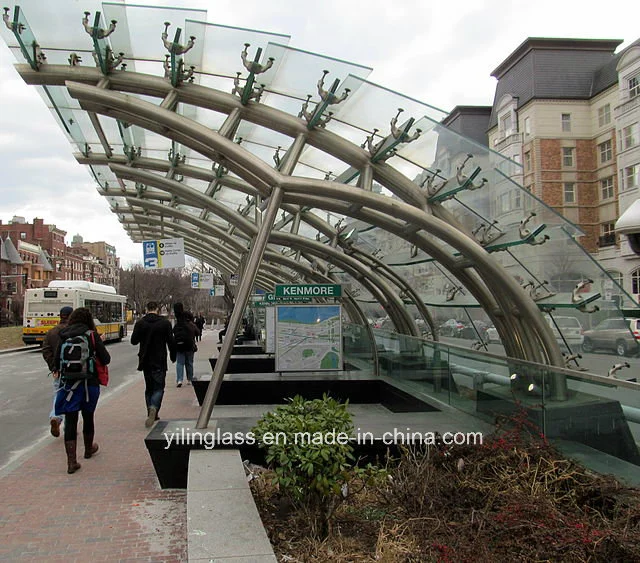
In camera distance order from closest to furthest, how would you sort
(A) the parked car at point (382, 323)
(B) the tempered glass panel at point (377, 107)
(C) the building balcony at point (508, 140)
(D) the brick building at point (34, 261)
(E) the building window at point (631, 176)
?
1. (B) the tempered glass panel at point (377, 107)
2. (A) the parked car at point (382, 323)
3. (E) the building window at point (631, 176)
4. (C) the building balcony at point (508, 140)
5. (D) the brick building at point (34, 261)

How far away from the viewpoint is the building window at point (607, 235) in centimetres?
3559

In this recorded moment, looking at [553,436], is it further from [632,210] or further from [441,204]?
[441,204]

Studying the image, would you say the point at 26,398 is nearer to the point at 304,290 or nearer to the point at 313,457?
the point at 304,290

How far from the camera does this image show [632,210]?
5.21 m

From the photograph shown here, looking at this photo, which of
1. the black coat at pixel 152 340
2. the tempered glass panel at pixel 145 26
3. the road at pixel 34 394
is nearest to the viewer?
the road at pixel 34 394

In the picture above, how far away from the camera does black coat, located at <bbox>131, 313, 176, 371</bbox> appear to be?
26.2 ft

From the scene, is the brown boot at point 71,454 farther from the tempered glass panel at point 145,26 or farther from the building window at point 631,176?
the building window at point 631,176

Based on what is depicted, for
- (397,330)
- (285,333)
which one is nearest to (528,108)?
(397,330)

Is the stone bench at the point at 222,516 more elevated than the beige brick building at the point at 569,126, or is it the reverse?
the beige brick building at the point at 569,126

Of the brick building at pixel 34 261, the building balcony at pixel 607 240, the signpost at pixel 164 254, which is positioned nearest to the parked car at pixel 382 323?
the signpost at pixel 164 254

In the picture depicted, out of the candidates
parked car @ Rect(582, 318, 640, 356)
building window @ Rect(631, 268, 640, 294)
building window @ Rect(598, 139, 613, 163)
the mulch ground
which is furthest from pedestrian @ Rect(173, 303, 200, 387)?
building window @ Rect(598, 139, 613, 163)

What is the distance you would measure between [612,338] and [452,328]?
6836 mm

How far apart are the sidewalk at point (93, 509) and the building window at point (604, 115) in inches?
1638

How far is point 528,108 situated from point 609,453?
42.1 m
